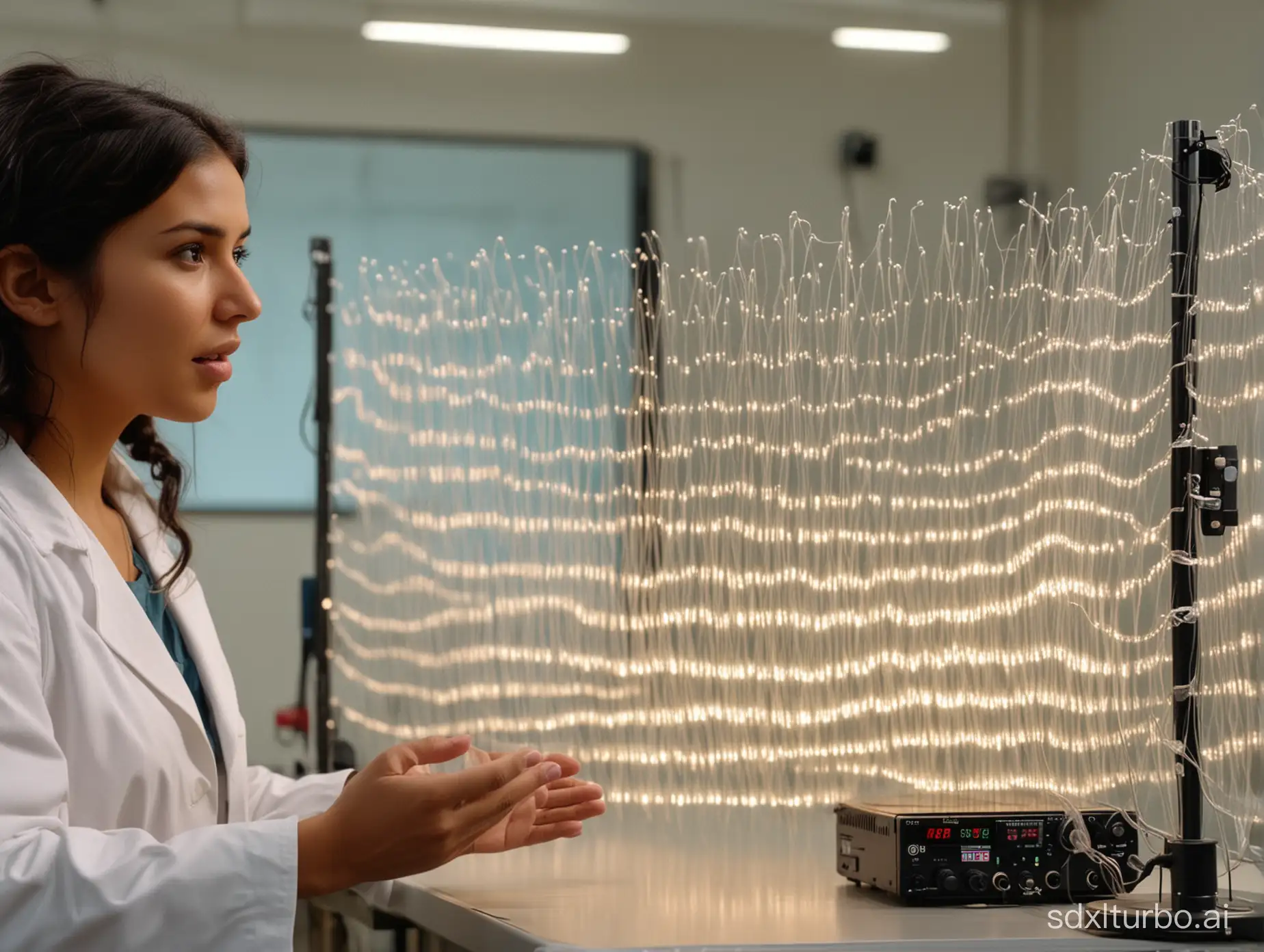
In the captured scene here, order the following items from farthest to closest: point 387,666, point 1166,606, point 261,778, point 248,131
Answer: point 248,131 → point 387,666 → point 1166,606 → point 261,778

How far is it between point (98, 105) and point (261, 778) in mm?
626

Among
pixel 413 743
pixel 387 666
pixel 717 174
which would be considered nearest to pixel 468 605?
pixel 387 666

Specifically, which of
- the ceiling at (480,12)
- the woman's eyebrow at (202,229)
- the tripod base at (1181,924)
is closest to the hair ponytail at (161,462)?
the woman's eyebrow at (202,229)

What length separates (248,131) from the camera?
3.47m

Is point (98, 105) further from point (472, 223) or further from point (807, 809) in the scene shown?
point (472, 223)

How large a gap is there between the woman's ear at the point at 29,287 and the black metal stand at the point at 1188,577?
3.03 ft

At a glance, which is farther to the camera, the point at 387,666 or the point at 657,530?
the point at 387,666

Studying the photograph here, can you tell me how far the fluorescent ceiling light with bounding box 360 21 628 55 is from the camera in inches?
141

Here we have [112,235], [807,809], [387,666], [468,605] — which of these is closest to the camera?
[112,235]

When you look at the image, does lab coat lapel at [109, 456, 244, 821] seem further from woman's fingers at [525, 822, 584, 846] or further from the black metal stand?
the black metal stand

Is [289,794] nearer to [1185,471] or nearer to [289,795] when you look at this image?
[289,795]

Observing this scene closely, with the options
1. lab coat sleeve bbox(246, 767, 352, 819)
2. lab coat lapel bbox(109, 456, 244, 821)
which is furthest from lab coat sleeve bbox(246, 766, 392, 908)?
lab coat lapel bbox(109, 456, 244, 821)

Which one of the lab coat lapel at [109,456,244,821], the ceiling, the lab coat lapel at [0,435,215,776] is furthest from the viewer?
the ceiling

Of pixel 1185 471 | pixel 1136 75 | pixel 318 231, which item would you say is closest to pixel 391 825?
pixel 1185 471
